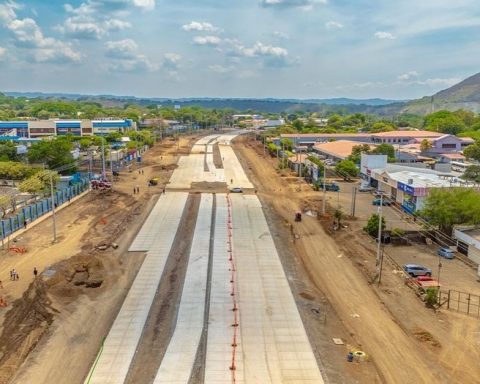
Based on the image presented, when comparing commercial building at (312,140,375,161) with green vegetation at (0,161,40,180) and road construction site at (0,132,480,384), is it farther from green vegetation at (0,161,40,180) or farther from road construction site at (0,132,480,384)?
green vegetation at (0,161,40,180)

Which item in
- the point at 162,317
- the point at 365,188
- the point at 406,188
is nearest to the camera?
the point at 162,317

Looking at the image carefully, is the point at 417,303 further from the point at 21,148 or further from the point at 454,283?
the point at 21,148

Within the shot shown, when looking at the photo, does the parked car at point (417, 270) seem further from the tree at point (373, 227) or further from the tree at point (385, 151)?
the tree at point (385, 151)

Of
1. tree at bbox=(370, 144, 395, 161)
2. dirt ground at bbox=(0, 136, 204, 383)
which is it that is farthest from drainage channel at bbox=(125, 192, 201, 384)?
tree at bbox=(370, 144, 395, 161)

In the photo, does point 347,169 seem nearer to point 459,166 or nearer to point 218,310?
point 459,166

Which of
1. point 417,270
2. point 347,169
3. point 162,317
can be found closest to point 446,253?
point 417,270

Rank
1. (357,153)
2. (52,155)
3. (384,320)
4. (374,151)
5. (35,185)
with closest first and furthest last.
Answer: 1. (384,320)
2. (35,185)
3. (52,155)
4. (374,151)
5. (357,153)

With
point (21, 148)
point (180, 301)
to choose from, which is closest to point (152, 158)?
point (21, 148)
